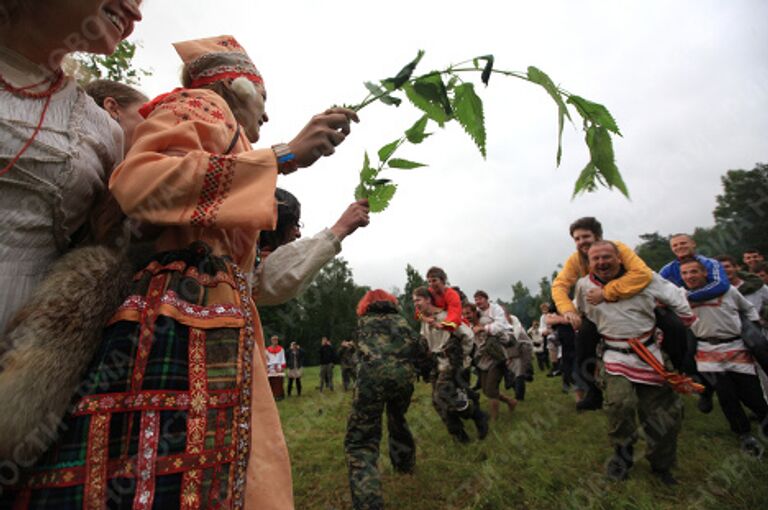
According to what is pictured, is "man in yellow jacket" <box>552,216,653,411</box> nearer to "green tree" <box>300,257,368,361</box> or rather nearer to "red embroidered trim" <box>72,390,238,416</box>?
"red embroidered trim" <box>72,390,238,416</box>

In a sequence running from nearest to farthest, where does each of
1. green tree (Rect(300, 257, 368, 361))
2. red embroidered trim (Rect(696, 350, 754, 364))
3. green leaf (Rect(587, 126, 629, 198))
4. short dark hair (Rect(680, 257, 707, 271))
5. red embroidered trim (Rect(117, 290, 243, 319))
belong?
red embroidered trim (Rect(117, 290, 243, 319)) → green leaf (Rect(587, 126, 629, 198)) → red embroidered trim (Rect(696, 350, 754, 364)) → short dark hair (Rect(680, 257, 707, 271)) → green tree (Rect(300, 257, 368, 361))

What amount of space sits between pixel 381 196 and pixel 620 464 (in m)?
4.17

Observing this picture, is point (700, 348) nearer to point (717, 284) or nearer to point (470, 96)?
point (717, 284)

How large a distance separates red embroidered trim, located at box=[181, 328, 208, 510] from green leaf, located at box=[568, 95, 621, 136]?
1511 mm

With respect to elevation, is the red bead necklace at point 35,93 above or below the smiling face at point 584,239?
below

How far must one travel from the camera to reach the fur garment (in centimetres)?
91

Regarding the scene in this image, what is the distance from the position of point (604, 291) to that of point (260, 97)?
420 cm

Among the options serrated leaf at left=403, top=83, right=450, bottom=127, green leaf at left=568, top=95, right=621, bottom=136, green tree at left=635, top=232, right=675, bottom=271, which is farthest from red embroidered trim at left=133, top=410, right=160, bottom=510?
green tree at left=635, top=232, right=675, bottom=271

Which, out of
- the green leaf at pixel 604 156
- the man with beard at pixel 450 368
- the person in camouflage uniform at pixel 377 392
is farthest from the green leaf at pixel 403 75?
the man with beard at pixel 450 368

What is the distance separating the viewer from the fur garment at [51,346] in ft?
2.97

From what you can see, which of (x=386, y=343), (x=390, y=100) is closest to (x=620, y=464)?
(x=386, y=343)

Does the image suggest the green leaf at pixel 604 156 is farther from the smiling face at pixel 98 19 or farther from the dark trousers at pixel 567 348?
the dark trousers at pixel 567 348

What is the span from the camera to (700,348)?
569 centimetres

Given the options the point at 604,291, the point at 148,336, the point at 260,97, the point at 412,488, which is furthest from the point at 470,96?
the point at 412,488
